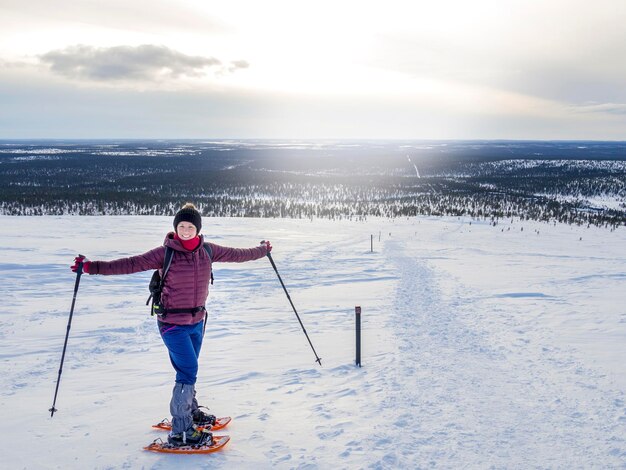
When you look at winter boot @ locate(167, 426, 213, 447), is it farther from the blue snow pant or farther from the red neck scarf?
the red neck scarf

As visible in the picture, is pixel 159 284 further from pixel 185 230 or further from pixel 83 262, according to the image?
pixel 83 262

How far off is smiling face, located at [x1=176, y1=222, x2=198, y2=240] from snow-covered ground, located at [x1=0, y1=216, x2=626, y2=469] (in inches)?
84.8

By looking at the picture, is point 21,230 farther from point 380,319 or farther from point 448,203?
point 448,203

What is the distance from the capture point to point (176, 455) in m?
4.69

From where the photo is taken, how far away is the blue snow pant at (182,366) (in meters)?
4.74

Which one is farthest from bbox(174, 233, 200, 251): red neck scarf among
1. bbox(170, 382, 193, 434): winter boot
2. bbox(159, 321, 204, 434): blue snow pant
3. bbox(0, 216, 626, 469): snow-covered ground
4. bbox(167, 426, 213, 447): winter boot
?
bbox(0, 216, 626, 469): snow-covered ground

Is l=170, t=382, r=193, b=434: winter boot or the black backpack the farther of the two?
l=170, t=382, r=193, b=434: winter boot

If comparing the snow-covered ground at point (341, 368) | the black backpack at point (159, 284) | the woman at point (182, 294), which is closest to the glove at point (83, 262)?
the woman at point (182, 294)

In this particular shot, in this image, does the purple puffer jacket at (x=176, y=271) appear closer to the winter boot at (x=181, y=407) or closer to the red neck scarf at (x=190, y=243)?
the red neck scarf at (x=190, y=243)

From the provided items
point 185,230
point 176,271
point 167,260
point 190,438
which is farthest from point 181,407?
point 185,230

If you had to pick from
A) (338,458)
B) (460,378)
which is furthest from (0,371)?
(460,378)

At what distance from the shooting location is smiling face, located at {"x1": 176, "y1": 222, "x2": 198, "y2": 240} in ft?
15.2

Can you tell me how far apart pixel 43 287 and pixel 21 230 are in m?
10.4

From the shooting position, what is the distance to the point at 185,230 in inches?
183
